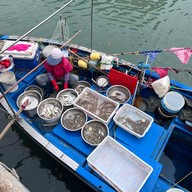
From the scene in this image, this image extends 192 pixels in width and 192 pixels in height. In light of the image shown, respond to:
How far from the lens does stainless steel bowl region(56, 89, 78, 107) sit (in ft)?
17.4

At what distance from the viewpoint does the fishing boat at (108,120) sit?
3.94m

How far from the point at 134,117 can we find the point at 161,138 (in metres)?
0.76

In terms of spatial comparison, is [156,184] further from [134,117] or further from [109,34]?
[109,34]

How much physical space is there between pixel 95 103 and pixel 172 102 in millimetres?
1889

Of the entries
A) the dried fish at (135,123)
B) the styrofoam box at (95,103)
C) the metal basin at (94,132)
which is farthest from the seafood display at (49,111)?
the dried fish at (135,123)

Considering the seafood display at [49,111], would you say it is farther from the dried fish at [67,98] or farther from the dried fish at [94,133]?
the dried fish at [94,133]

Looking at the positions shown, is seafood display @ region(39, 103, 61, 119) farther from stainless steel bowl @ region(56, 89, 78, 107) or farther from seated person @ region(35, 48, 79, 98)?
seated person @ region(35, 48, 79, 98)

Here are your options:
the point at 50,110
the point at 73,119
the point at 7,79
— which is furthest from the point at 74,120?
the point at 7,79

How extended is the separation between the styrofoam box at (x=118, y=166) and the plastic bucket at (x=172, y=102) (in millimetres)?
1550

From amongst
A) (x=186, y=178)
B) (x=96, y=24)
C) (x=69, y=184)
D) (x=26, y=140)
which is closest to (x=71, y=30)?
(x=96, y=24)

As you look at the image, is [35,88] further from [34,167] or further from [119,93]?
[119,93]

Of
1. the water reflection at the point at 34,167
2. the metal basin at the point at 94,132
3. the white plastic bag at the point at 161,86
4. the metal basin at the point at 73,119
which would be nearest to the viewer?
the metal basin at the point at 94,132

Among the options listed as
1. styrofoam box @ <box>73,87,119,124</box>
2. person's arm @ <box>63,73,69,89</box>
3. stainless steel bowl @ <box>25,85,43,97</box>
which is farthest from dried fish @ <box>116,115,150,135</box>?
stainless steel bowl @ <box>25,85,43,97</box>

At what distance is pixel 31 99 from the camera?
17.5 ft
